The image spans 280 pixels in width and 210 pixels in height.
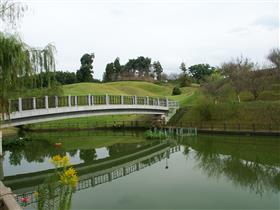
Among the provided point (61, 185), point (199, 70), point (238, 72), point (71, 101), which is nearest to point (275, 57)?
point (238, 72)

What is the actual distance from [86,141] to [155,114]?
10.8m

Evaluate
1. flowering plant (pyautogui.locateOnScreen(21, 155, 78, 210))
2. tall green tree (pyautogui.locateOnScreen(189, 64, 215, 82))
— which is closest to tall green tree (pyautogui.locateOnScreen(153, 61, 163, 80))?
tall green tree (pyautogui.locateOnScreen(189, 64, 215, 82))

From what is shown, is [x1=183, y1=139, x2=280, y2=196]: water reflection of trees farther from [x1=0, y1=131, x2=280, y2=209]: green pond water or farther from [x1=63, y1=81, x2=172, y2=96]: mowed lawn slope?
[x1=63, y1=81, x2=172, y2=96]: mowed lawn slope

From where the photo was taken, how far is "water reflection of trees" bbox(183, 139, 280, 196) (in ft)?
45.9

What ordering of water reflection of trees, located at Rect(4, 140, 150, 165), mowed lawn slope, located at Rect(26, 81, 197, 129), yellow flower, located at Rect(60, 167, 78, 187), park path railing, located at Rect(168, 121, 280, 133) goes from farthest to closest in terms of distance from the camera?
mowed lawn slope, located at Rect(26, 81, 197, 129)
park path railing, located at Rect(168, 121, 280, 133)
water reflection of trees, located at Rect(4, 140, 150, 165)
yellow flower, located at Rect(60, 167, 78, 187)

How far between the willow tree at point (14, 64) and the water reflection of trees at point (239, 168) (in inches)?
368

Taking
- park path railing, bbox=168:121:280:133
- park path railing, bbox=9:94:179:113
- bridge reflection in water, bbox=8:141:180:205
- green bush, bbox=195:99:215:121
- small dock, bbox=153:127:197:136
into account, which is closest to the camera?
bridge reflection in water, bbox=8:141:180:205

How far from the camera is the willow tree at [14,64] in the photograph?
38.4ft

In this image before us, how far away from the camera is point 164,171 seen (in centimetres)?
1712

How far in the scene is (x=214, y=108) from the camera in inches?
1407

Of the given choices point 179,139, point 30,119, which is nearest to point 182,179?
point 30,119

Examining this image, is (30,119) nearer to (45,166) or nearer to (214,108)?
(45,166)

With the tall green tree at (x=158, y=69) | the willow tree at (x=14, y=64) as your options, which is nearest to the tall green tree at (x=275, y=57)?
the willow tree at (x=14, y=64)

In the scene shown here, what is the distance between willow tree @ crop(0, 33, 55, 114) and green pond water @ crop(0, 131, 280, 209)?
4.25 m
